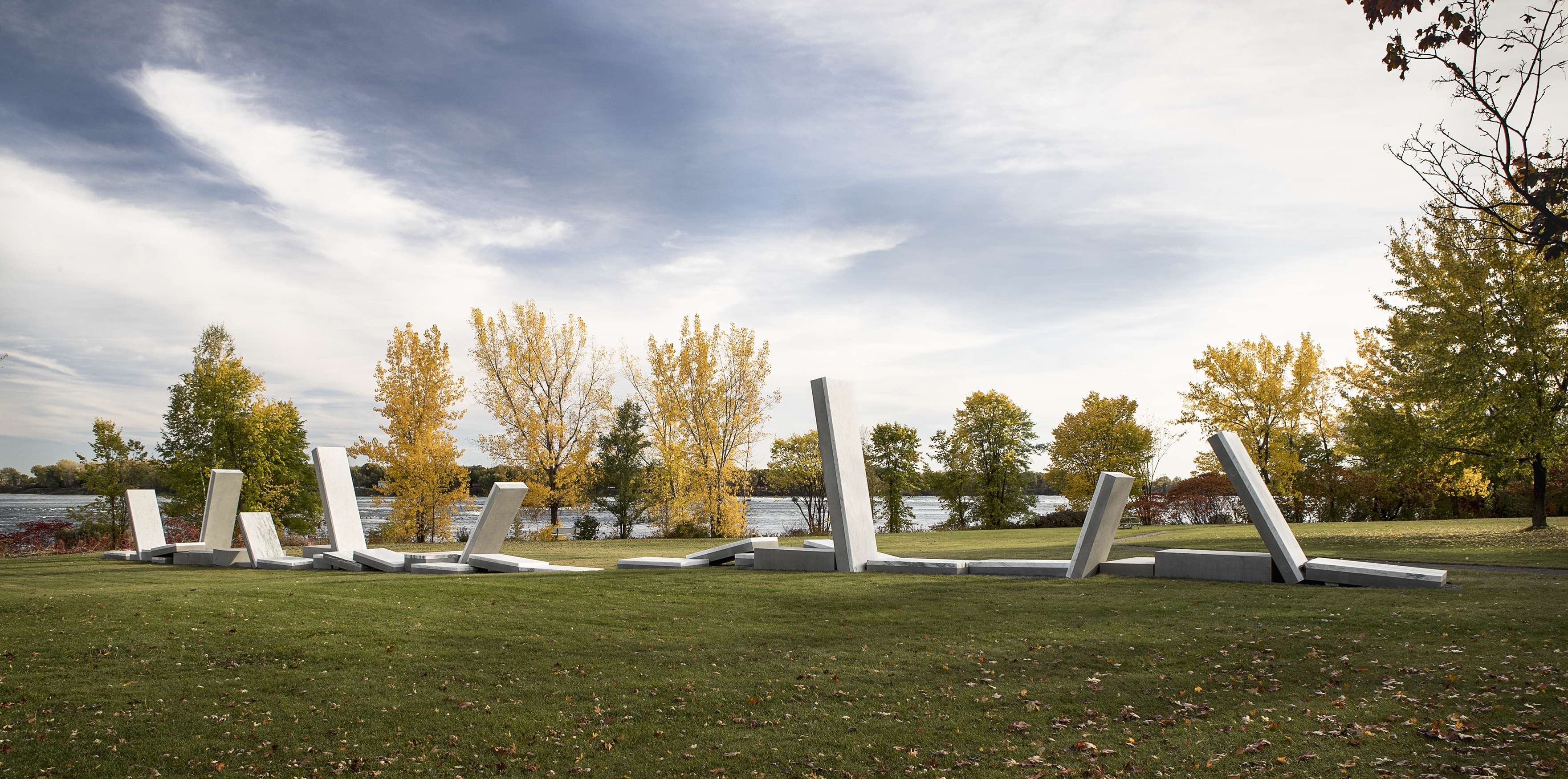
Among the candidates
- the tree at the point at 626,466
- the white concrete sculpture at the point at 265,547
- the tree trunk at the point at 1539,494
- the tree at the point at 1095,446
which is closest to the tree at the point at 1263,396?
the tree at the point at 1095,446

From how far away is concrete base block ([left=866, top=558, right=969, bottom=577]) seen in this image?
14023mm

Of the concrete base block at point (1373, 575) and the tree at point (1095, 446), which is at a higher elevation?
the tree at point (1095, 446)

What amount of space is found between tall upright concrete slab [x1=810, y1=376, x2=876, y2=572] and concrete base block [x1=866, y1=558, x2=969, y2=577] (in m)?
0.28

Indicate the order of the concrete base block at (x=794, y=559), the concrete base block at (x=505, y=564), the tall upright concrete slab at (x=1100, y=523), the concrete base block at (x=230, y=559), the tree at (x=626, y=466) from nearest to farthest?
the tall upright concrete slab at (x=1100, y=523) → the concrete base block at (x=794, y=559) → the concrete base block at (x=505, y=564) → the concrete base block at (x=230, y=559) → the tree at (x=626, y=466)

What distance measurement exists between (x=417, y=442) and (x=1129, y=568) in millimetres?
26107

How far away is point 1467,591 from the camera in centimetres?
1038

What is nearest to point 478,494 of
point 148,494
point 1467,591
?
point 148,494

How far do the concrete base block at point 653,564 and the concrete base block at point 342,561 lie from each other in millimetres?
5774

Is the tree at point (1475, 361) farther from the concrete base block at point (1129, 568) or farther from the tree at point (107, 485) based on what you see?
the tree at point (107, 485)

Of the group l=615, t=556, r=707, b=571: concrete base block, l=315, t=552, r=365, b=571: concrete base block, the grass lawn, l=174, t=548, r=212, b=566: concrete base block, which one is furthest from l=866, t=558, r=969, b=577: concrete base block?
l=174, t=548, r=212, b=566: concrete base block

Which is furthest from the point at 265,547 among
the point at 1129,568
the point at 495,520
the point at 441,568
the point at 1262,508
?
the point at 1262,508

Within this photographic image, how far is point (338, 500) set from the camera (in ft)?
60.9

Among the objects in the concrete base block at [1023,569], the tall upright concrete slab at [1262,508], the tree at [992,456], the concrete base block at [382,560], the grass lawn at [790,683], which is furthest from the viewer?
the tree at [992,456]

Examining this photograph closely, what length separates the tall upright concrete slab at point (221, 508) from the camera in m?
19.8
